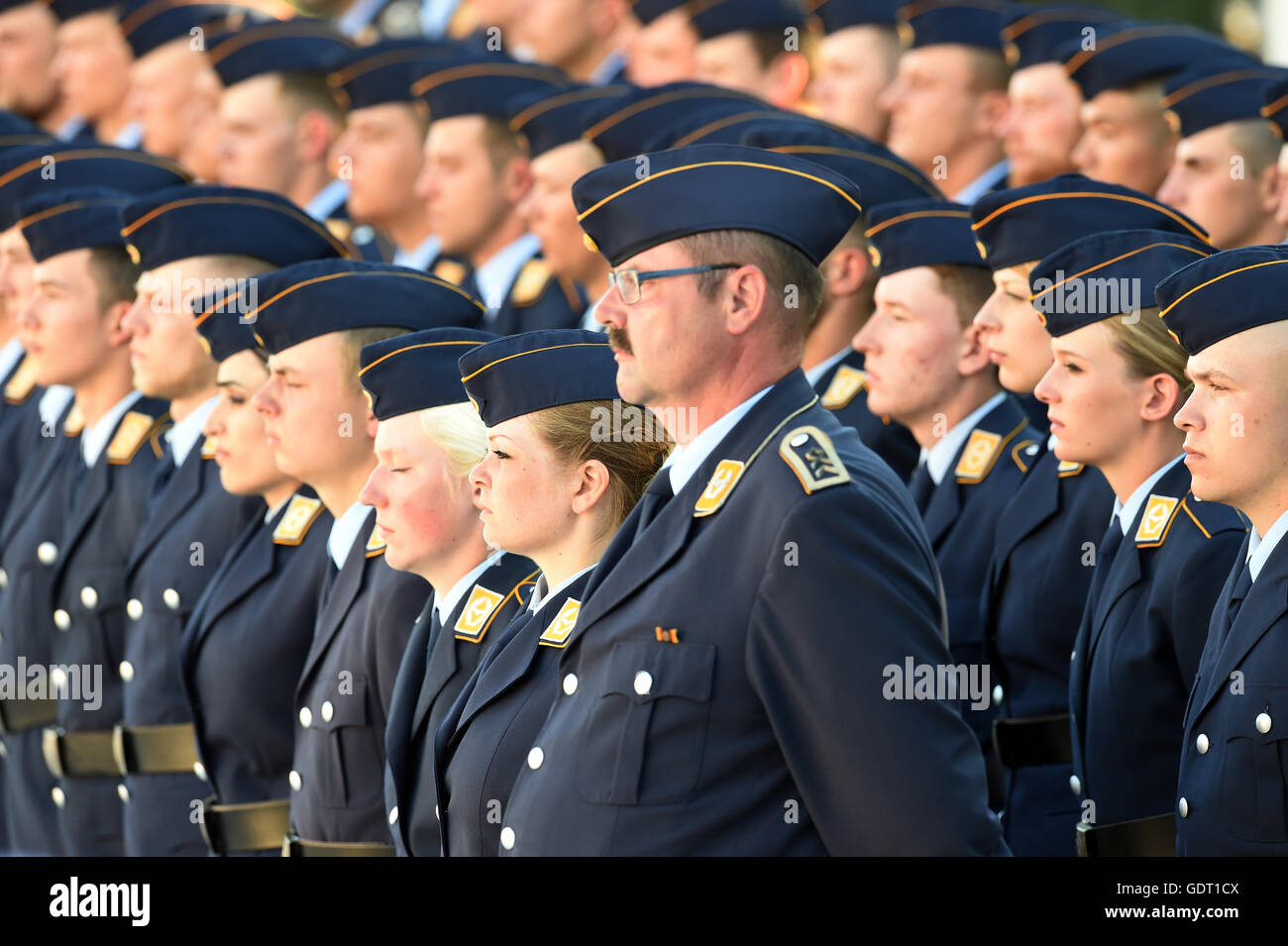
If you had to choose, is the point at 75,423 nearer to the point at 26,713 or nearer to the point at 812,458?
the point at 26,713

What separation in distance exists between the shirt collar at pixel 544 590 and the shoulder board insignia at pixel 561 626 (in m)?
0.10

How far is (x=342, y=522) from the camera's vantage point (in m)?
4.64

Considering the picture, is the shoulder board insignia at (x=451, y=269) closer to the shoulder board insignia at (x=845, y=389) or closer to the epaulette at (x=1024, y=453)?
the shoulder board insignia at (x=845, y=389)

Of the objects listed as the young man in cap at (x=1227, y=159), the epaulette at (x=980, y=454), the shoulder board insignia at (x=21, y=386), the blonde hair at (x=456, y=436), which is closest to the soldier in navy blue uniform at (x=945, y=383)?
the epaulette at (x=980, y=454)

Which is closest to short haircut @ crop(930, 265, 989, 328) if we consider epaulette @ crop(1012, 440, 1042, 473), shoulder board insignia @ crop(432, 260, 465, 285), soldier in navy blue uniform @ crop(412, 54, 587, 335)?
epaulette @ crop(1012, 440, 1042, 473)

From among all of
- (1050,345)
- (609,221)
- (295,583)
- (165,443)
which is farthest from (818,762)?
(165,443)

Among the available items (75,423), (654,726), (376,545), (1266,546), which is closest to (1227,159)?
(1266,546)

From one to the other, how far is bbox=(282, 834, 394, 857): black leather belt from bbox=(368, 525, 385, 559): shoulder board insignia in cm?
64

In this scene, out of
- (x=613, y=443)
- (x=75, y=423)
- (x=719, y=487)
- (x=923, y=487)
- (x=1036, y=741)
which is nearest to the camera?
(x=719, y=487)

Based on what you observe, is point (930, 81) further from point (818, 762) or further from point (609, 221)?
point (818, 762)

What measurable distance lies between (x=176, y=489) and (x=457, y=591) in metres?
1.73

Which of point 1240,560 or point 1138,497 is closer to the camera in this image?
point 1240,560
